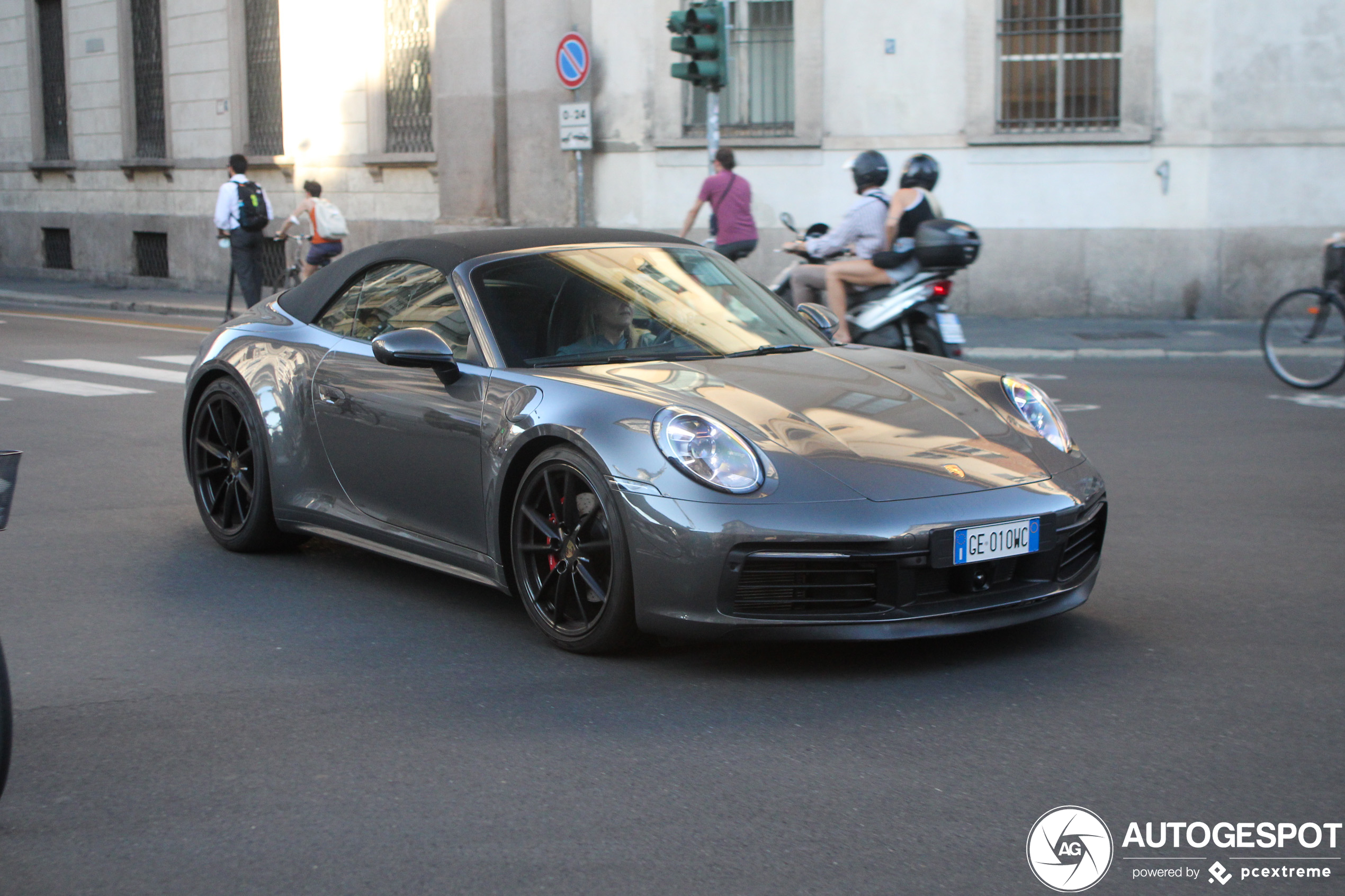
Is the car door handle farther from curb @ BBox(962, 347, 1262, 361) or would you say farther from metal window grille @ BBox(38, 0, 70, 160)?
metal window grille @ BBox(38, 0, 70, 160)

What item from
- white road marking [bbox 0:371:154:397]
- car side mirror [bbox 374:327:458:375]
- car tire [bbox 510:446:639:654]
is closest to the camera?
car tire [bbox 510:446:639:654]

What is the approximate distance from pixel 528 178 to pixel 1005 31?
6.68 meters

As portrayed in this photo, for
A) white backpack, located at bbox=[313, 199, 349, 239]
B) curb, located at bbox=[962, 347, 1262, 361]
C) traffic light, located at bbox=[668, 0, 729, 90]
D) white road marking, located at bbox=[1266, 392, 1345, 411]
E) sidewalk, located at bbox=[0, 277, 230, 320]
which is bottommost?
white road marking, located at bbox=[1266, 392, 1345, 411]

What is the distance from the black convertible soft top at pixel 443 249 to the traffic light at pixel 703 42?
9550 millimetres

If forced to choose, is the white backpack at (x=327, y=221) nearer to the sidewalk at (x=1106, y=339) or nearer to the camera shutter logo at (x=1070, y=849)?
the sidewalk at (x=1106, y=339)

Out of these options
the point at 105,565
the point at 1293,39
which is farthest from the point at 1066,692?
the point at 1293,39

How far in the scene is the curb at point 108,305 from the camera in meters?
21.4

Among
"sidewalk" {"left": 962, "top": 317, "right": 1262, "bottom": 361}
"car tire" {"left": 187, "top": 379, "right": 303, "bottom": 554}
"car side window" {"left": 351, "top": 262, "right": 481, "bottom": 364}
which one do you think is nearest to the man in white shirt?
"sidewalk" {"left": 962, "top": 317, "right": 1262, "bottom": 361}

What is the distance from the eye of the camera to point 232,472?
6457 mm

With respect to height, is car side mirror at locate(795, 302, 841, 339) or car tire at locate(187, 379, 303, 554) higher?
car side mirror at locate(795, 302, 841, 339)

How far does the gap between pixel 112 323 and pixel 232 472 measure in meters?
14.1

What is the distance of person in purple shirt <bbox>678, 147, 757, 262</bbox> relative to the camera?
49.9 feet

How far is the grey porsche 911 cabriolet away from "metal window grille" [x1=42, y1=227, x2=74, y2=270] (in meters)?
25.8

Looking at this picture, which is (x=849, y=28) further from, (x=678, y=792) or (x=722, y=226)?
(x=678, y=792)
